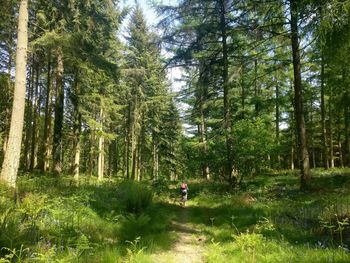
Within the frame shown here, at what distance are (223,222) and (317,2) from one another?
6.45 m

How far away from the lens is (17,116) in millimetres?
9656

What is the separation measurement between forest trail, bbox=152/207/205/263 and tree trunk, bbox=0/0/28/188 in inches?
195

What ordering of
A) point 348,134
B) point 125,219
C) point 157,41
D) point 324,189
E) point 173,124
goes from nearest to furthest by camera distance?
point 125,219
point 324,189
point 157,41
point 348,134
point 173,124

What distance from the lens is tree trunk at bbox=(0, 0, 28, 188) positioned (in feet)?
30.1

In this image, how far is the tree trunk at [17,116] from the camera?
361 inches

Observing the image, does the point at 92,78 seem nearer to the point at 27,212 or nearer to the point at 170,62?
the point at 170,62

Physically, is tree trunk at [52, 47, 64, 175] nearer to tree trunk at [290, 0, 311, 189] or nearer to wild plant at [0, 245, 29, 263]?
tree trunk at [290, 0, 311, 189]

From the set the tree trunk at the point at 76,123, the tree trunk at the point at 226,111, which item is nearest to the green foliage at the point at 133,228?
the tree trunk at the point at 226,111

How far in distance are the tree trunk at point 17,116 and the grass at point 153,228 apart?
0.79 meters

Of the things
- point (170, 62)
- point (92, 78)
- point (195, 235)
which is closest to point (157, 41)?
point (170, 62)

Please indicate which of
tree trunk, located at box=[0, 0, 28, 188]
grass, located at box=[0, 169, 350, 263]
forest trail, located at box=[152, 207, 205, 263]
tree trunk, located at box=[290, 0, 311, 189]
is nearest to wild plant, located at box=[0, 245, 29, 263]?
grass, located at box=[0, 169, 350, 263]

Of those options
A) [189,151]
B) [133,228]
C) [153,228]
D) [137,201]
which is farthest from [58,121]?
[133,228]

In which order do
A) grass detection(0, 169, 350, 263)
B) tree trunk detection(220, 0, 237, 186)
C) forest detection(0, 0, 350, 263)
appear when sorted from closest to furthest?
grass detection(0, 169, 350, 263) → forest detection(0, 0, 350, 263) → tree trunk detection(220, 0, 237, 186)

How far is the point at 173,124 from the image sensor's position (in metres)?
40.9
